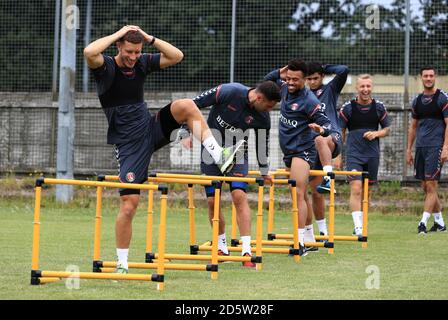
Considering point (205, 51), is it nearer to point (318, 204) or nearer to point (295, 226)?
point (318, 204)

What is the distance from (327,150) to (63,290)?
5536 millimetres

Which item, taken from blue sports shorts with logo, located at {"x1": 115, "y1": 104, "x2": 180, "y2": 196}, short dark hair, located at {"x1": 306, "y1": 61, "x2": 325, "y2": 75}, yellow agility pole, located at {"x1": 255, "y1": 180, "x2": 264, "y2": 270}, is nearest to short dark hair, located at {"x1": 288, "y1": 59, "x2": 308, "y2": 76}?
short dark hair, located at {"x1": 306, "y1": 61, "x2": 325, "y2": 75}

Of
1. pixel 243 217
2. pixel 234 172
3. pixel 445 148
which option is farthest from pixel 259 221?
pixel 445 148

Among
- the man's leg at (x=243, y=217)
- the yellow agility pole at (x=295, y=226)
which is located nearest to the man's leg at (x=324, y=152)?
the yellow agility pole at (x=295, y=226)

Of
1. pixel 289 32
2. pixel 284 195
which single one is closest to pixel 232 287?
pixel 284 195

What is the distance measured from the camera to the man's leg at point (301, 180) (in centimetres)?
1143

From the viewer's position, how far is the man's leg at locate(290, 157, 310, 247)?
11.4m

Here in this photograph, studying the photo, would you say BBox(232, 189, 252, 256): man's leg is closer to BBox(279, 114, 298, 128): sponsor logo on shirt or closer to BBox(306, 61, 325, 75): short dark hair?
BBox(279, 114, 298, 128): sponsor logo on shirt

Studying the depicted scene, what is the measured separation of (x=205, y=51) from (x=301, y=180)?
8.74 m

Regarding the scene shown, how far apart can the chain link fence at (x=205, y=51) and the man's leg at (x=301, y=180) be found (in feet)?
25.0

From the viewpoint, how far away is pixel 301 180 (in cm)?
1143

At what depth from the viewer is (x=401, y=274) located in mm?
9516

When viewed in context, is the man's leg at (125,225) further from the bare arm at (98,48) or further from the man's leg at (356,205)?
the man's leg at (356,205)
